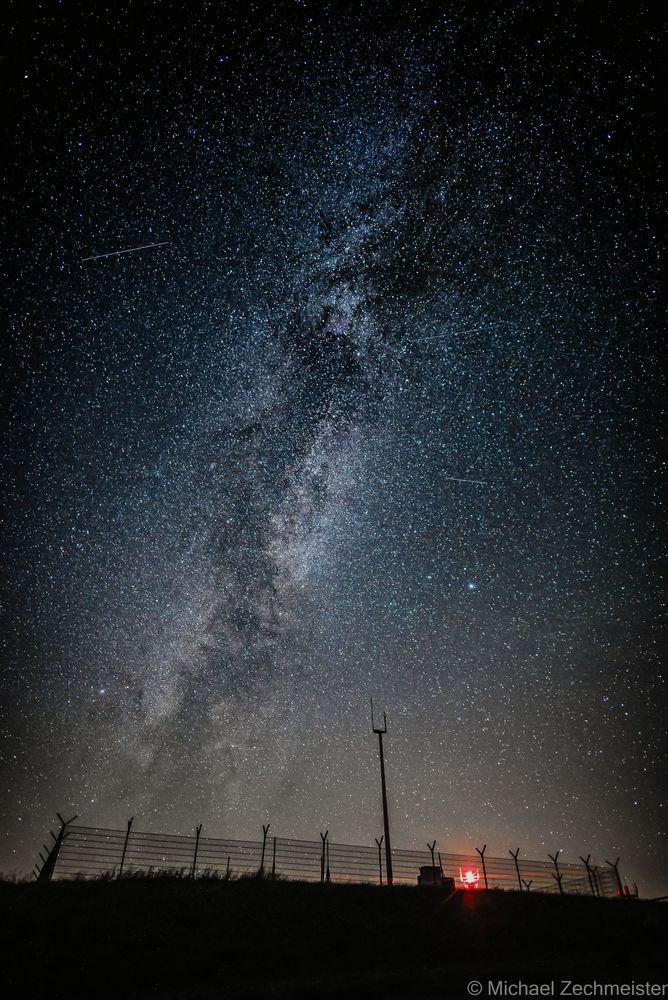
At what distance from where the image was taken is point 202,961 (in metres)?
10.9


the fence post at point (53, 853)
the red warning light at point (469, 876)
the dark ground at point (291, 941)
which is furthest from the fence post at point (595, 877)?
the fence post at point (53, 853)

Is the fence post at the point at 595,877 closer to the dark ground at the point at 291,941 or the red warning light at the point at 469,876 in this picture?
the red warning light at the point at 469,876

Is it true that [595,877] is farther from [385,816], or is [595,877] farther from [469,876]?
[385,816]

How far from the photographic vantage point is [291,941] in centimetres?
1227

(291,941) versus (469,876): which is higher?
(469,876)

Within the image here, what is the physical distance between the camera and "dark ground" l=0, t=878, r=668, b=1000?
9.88 m

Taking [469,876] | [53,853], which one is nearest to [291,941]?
[53,853]

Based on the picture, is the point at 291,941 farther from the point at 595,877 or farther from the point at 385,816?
the point at 595,877

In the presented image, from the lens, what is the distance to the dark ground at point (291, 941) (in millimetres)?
9875

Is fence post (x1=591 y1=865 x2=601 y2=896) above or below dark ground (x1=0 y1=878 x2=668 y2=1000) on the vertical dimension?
above

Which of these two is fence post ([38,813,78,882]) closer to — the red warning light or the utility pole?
the utility pole

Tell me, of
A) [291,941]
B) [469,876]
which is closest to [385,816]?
[469,876]

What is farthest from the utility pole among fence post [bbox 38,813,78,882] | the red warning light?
fence post [bbox 38,813,78,882]

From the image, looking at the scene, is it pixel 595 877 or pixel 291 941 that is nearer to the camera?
pixel 291 941
